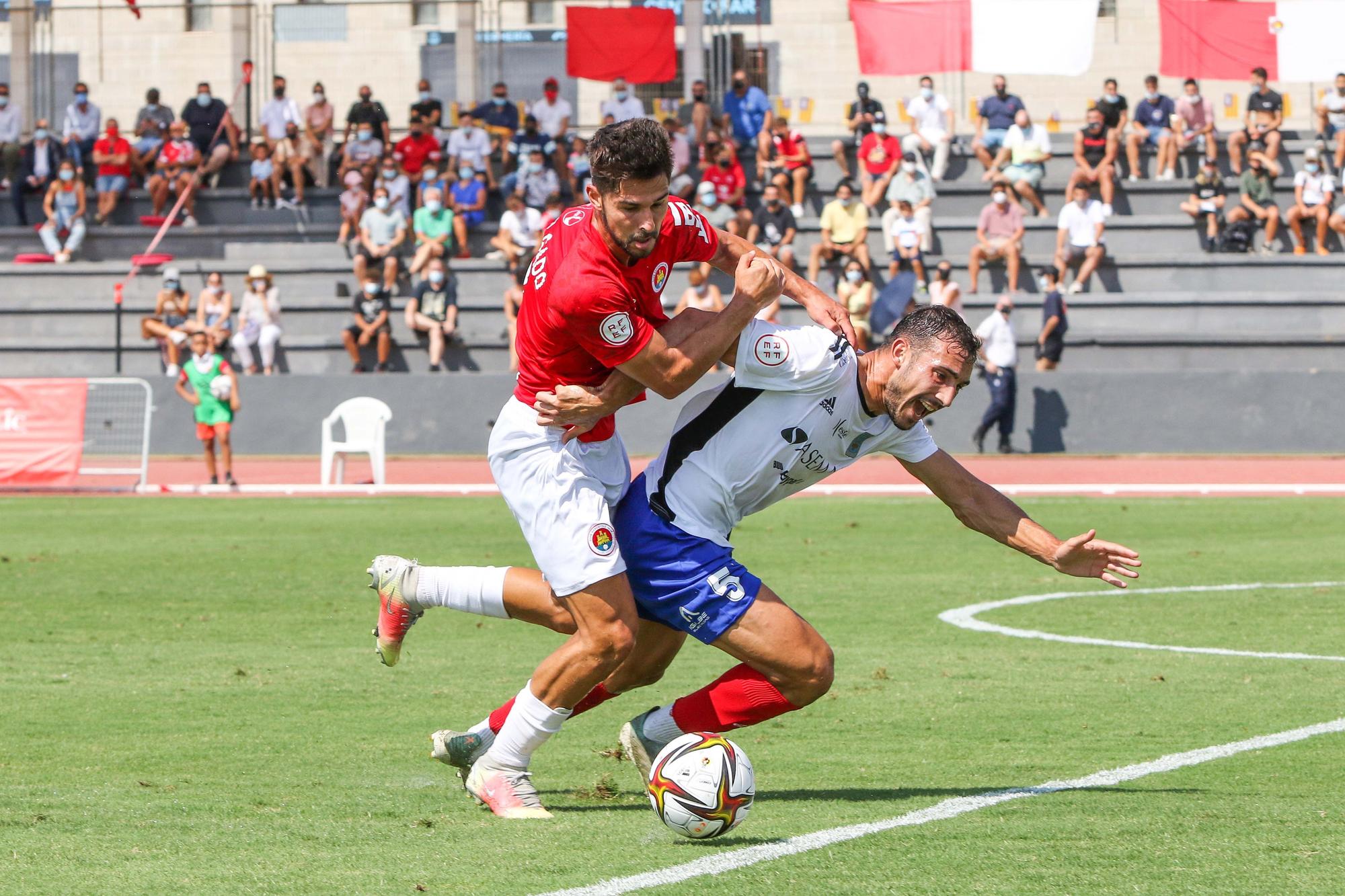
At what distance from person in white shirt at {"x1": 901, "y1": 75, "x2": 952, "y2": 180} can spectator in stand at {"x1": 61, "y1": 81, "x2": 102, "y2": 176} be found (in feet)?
52.4

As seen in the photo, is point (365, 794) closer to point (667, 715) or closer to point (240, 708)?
point (667, 715)

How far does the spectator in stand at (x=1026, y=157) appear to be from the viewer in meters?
30.1

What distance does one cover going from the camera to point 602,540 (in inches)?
219

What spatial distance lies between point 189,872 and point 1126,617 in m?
7.16

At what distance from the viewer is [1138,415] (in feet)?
85.9

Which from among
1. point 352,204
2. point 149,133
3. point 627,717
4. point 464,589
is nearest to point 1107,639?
point 627,717

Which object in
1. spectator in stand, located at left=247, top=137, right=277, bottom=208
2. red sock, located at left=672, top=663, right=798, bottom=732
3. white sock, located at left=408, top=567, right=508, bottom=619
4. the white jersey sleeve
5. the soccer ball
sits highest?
spectator in stand, located at left=247, top=137, right=277, bottom=208

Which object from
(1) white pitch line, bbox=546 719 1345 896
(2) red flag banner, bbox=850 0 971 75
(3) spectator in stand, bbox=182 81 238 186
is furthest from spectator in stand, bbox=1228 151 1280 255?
(1) white pitch line, bbox=546 719 1345 896

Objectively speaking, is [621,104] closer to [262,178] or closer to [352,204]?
[352,204]

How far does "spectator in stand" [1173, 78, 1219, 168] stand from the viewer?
30.3 meters

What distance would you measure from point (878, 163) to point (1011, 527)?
80.9ft

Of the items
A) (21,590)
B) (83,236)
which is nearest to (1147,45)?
(83,236)

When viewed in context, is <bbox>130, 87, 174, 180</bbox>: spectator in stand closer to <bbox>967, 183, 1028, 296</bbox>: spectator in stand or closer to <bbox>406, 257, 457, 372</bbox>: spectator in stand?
<bbox>406, 257, 457, 372</bbox>: spectator in stand

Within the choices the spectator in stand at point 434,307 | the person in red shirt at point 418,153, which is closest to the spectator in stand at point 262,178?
the person in red shirt at point 418,153
